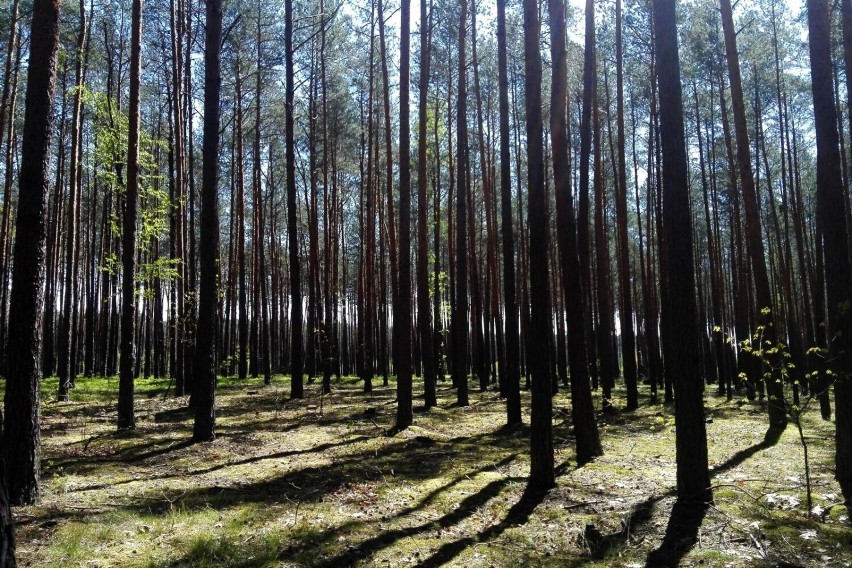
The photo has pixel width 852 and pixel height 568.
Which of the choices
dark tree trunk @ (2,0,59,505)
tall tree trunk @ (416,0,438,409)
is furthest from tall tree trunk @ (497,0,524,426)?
dark tree trunk @ (2,0,59,505)

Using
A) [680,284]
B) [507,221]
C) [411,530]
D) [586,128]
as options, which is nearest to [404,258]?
[507,221]

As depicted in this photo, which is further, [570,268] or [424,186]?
[424,186]

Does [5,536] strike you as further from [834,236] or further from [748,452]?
[748,452]

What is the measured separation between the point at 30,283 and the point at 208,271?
3.83 metres

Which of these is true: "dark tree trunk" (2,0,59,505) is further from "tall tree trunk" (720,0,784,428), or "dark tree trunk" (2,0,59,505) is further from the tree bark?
"tall tree trunk" (720,0,784,428)

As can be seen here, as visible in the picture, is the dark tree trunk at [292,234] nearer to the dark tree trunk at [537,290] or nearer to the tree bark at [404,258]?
the tree bark at [404,258]

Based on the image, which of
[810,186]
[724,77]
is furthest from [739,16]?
[810,186]

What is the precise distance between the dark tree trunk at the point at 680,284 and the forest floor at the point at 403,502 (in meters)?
0.36

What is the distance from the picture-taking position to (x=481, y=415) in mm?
13367

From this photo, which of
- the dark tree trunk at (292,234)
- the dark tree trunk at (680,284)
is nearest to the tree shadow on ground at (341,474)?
the dark tree trunk at (680,284)

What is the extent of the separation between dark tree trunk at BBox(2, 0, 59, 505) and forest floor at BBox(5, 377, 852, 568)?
48 cm

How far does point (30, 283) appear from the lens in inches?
214

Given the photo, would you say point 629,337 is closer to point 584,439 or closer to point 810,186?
point 584,439

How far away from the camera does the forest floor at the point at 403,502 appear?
4664 mm
